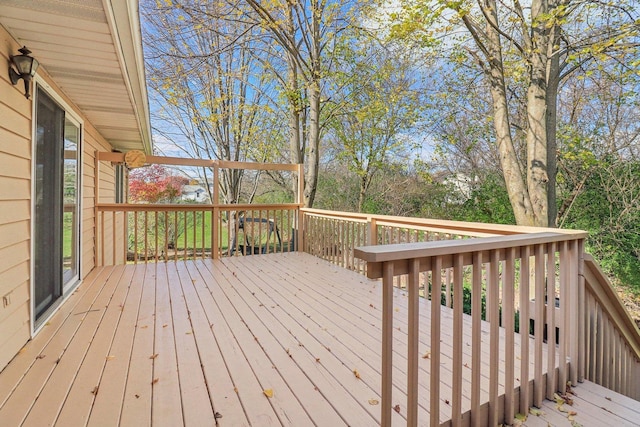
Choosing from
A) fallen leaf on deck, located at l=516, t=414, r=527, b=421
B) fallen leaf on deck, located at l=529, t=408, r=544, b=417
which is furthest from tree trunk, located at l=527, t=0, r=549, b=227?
fallen leaf on deck, located at l=516, t=414, r=527, b=421

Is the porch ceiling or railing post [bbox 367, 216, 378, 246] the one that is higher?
the porch ceiling

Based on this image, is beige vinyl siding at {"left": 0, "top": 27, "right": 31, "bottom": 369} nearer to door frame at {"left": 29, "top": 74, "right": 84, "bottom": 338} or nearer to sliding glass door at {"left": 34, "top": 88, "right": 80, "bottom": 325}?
door frame at {"left": 29, "top": 74, "right": 84, "bottom": 338}

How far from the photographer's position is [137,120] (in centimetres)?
476

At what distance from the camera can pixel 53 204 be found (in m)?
3.06

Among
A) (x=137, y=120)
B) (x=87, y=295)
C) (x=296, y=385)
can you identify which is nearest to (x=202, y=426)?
(x=296, y=385)

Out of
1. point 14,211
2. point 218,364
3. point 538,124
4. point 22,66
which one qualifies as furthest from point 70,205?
point 538,124

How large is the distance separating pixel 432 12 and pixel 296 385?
5594 millimetres

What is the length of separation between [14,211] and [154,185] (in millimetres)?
8642

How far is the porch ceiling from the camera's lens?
195cm

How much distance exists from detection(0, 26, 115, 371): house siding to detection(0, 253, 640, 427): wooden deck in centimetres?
20

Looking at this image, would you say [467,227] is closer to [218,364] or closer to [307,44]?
[218,364]

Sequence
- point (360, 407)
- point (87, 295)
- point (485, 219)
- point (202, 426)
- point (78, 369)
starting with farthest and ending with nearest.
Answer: point (485, 219) < point (87, 295) < point (78, 369) < point (360, 407) < point (202, 426)

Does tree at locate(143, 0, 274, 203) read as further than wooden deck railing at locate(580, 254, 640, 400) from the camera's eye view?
Yes

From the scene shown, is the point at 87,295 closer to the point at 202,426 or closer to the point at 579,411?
the point at 202,426
